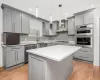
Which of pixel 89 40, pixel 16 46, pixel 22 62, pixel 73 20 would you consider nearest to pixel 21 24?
pixel 16 46

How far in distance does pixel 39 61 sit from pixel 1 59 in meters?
2.29

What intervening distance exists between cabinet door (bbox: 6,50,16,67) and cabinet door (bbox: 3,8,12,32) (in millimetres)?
960

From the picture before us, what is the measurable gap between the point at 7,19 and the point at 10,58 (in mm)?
1634

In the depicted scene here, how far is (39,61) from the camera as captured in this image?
138 centimetres

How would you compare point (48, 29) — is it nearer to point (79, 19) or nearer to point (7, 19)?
point (79, 19)

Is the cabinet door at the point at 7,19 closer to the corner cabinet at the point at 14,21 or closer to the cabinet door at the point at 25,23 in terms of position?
the corner cabinet at the point at 14,21

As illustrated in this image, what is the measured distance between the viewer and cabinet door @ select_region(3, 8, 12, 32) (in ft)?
8.98

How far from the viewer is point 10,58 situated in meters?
2.66

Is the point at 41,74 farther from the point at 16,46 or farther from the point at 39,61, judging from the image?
the point at 16,46

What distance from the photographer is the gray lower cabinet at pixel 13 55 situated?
2.58m

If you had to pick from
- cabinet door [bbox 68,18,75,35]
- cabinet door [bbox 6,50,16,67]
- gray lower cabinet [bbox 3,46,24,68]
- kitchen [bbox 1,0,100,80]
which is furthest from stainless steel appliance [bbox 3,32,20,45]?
cabinet door [bbox 68,18,75,35]

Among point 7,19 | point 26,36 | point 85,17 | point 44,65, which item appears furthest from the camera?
point 26,36

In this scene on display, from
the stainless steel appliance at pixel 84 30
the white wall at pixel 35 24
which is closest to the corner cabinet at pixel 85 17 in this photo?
the stainless steel appliance at pixel 84 30

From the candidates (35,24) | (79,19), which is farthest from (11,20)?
(79,19)
